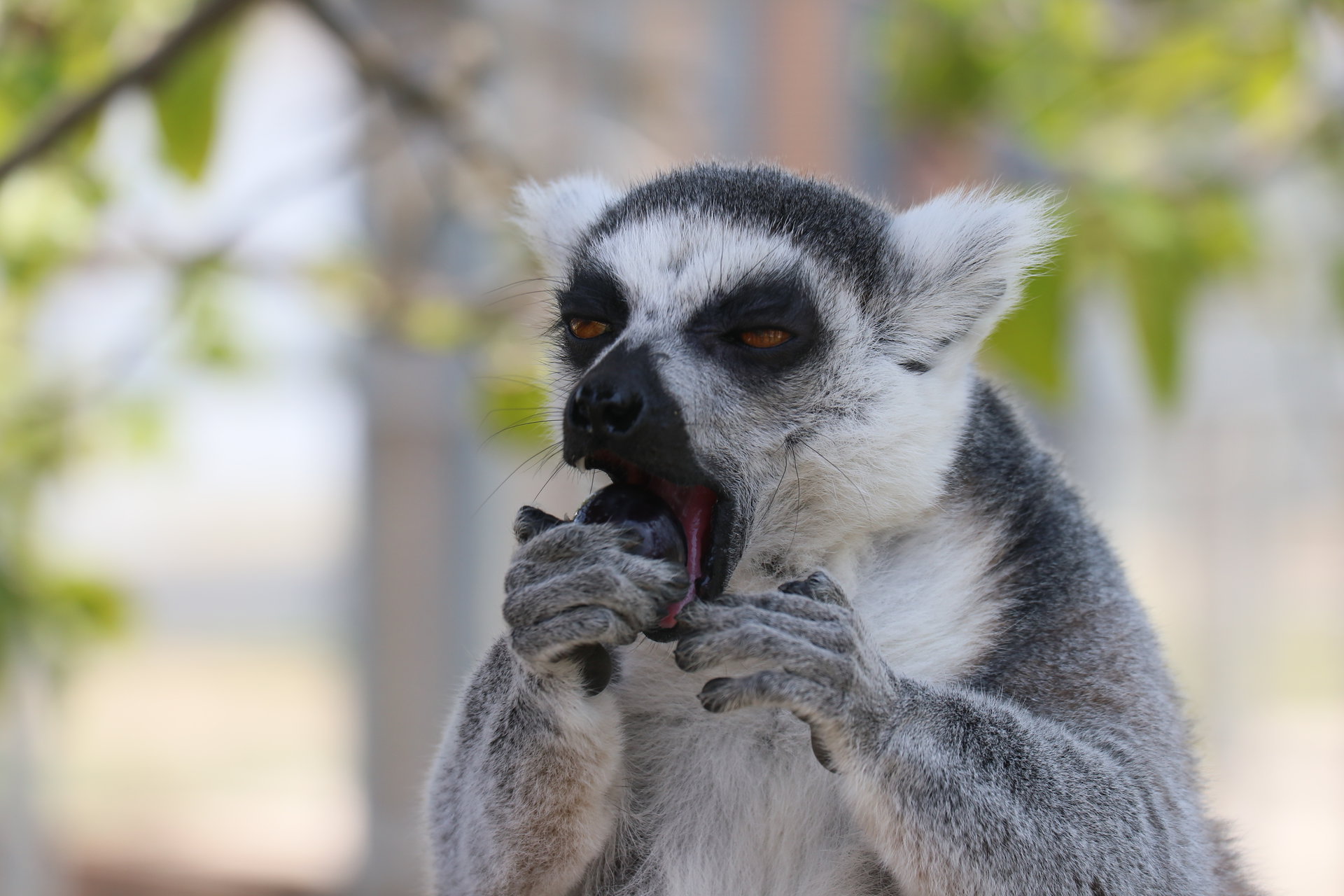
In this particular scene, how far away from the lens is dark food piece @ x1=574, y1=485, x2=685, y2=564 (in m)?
2.06

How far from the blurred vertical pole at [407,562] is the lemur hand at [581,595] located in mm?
4438

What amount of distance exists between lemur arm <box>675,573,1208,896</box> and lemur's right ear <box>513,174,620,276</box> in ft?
3.85

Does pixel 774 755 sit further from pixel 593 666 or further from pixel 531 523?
pixel 531 523

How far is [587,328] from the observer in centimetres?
246

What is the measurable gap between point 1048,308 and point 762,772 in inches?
55.7

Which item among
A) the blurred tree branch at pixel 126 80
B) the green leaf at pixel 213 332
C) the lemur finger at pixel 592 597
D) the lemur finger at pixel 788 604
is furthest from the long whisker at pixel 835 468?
the green leaf at pixel 213 332

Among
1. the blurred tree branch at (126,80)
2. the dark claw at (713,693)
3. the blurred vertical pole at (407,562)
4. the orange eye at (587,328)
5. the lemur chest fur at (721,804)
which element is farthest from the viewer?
the blurred vertical pole at (407,562)

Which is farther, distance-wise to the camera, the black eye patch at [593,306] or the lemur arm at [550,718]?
the black eye patch at [593,306]

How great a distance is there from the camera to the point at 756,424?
227 centimetres

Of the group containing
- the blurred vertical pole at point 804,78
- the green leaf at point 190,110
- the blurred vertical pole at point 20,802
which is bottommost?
the blurred vertical pole at point 20,802

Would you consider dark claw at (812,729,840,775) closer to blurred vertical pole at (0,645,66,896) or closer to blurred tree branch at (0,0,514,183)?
blurred tree branch at (0,0,514,183)

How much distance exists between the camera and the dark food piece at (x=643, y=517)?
6.76 ft

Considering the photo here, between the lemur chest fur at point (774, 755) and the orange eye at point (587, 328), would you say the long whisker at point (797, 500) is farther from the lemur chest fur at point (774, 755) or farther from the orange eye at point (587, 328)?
the orange eye at point (587, 328)

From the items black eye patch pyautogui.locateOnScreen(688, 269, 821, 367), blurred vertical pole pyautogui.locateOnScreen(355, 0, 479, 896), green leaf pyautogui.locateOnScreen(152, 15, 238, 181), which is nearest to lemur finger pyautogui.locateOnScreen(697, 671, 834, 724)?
black eye patch pyautogui.locateOnScreen(688, 269, 821, 367)
